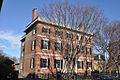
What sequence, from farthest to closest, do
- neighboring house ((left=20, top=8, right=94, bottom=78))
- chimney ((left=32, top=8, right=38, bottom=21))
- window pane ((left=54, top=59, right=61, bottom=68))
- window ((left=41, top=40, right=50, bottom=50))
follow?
chimney ((left=32, top=8, right=38, bottom=21))
window pane ((left=54, top=59, right=61, bottom=68))
window ((left=41, top=40, right=50, bottom=50))
neighboring house ((left=20, top=8, right=94, bottom=78))

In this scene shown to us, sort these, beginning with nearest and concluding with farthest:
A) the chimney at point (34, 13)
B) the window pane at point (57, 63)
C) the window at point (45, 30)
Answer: the window at point (45, 30)
the window pane at point (57, 63)
the chimney at point (34, 13)

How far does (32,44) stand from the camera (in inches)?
1517

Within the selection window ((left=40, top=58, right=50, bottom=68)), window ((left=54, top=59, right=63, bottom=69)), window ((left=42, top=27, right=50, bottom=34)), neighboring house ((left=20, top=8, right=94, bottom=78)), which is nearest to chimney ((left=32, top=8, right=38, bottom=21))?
neighboring house ((left=20, top=8, right=94, bottom=78))

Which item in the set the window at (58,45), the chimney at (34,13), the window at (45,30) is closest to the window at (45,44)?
the window at (58,45)

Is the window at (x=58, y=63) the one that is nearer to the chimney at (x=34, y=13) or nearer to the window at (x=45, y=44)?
the window at (x=45, y=44)

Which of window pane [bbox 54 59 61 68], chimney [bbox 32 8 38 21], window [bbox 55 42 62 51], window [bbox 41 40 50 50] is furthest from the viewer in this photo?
chimney [bbox 32 8 38 21]

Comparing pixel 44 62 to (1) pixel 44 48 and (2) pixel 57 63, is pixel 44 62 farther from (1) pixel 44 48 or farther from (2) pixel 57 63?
(2) pixel 57 63

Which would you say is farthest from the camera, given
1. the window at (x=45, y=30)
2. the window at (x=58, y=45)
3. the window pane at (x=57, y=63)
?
the window pane at (x=57, y=63)

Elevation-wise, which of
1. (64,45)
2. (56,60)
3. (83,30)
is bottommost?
(56,60)

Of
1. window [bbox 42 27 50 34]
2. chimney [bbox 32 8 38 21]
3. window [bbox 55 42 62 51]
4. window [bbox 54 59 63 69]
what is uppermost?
chimney [bbox 32 8 38 21]

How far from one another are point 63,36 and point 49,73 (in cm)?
868

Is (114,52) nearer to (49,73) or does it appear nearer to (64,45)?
(64,45)

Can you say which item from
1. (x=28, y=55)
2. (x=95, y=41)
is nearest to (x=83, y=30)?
(x=95, y=41)

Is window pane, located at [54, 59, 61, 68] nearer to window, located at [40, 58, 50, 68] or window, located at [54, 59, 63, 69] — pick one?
window, located at [54, 59, 63, 69]
